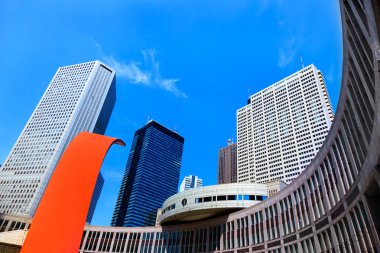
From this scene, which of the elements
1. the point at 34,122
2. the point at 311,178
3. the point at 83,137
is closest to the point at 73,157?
the point at 83,137

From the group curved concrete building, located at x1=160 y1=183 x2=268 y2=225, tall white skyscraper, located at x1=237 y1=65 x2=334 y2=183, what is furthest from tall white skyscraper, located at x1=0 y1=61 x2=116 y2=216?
curved concrete building, located at x1=160 y1=183 x2=268 y2=225

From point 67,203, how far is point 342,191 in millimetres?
28608

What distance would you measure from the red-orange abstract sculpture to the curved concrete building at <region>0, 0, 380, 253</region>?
16.4 metres

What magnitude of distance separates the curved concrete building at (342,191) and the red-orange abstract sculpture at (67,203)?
53.7 ft

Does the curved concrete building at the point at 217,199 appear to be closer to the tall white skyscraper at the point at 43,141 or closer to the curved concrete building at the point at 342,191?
the curved concrete building at the point at 342,191

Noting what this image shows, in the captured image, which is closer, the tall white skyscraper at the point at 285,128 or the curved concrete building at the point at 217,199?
the curved concrete building at the point at 217,199

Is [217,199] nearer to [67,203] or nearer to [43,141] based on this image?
[67,203]

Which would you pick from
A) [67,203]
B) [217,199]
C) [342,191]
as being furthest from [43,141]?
[342,191]

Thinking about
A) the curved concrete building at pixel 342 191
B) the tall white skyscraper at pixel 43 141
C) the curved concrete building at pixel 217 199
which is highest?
the tall white skyscraper at pixel 43 141

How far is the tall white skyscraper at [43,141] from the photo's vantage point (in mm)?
154500

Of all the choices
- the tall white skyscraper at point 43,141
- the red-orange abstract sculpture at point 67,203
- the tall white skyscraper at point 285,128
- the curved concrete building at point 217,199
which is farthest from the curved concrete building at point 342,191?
the tall white skyscraper at point 43,141

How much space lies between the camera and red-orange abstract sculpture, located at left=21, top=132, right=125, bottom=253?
45.5 ft

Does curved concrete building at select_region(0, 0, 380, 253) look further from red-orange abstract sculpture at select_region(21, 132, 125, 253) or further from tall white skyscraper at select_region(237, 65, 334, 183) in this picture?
tall white skyscraper at select_region(237, 65, 334, 183)

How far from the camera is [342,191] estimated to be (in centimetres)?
3027
